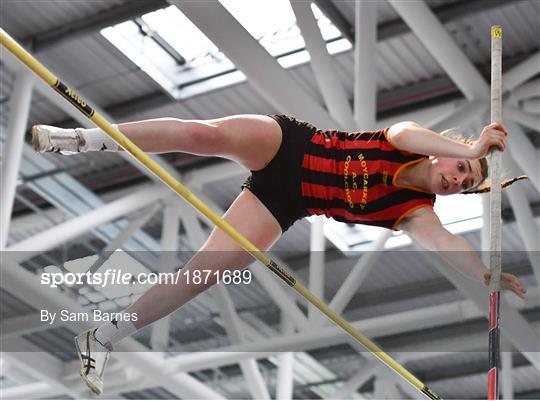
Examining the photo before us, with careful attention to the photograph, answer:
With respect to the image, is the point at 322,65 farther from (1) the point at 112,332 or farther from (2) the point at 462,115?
(1) the point at 112,332

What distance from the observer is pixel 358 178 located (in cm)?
655

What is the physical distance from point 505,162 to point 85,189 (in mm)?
4783

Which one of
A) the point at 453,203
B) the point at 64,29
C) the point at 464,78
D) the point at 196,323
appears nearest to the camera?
the point at 464,78

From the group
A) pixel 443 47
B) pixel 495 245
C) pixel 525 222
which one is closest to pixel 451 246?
pixel 495 245

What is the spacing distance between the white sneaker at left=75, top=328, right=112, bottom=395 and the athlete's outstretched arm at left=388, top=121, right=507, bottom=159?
200cm

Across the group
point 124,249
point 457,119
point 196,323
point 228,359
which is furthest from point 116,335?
point 196,323

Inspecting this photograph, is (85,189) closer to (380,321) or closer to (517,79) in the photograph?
(380,321)

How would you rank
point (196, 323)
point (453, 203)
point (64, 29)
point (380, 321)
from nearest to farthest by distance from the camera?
point (64, 29) < point (380, 321) < point (453, 203) < point (196, 323)

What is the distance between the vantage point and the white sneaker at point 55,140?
593 cm

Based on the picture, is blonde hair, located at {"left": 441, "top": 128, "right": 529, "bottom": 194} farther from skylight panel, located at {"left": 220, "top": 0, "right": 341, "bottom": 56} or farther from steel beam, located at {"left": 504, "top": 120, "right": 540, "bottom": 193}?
steel beam, located at {"left": 504, "top": 120, "right": 540, "bottom": 193}

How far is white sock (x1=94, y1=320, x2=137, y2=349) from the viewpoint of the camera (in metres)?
6.75

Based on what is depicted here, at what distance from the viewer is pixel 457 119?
11.1 m

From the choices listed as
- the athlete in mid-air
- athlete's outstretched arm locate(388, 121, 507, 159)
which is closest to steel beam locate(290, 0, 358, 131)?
the athlete in mid-air

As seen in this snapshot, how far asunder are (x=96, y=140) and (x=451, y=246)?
1.91 metres
